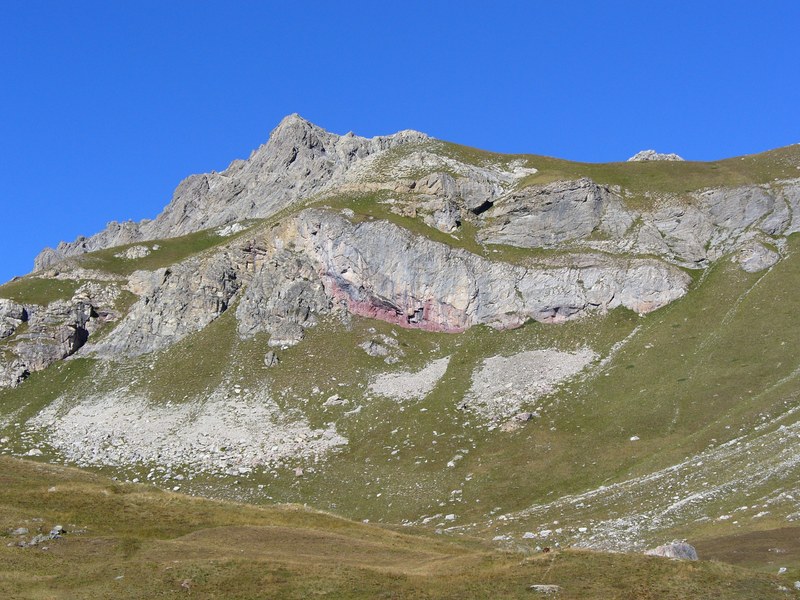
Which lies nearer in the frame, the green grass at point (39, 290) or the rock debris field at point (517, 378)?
the rock debris field at point (517, 378)

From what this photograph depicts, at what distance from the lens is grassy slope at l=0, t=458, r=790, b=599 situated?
3206 centimetres

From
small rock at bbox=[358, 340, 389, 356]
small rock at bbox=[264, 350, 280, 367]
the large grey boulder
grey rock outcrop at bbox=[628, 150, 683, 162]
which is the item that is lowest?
the large grey boulder

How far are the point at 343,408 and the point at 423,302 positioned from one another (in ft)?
86.7

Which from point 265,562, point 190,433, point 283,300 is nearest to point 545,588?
A: point 265,562

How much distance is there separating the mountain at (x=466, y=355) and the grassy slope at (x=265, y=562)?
10.7m

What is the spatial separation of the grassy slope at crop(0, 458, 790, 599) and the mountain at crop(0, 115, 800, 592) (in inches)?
421

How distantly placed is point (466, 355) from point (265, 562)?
64.4m

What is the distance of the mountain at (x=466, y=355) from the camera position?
6481 centimetres

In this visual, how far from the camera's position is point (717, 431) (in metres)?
66.7

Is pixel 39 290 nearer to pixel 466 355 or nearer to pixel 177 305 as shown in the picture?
pixel 177 305

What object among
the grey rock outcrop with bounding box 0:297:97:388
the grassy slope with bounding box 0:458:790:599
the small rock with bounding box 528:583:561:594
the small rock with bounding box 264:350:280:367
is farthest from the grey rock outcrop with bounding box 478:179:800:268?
the small rock with bounding box 528:583:561:594

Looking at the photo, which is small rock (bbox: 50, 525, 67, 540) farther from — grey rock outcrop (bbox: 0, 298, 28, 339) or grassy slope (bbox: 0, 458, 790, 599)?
grey rock outcrop (bbox: 0, 298, 28, 339)

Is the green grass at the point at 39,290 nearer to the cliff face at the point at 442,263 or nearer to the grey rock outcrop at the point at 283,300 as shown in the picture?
the cliff face at the point at 442,263

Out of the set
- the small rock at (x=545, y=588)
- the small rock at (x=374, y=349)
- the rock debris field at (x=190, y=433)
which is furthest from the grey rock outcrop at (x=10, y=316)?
the small rock at (x=545, y=588)
